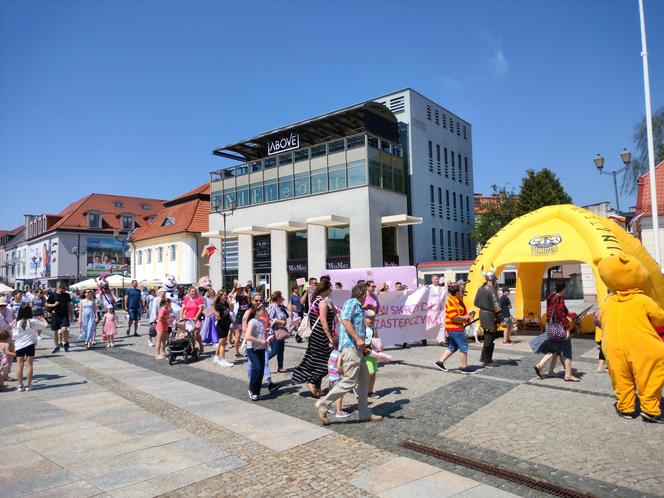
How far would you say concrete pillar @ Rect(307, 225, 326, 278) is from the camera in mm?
33031

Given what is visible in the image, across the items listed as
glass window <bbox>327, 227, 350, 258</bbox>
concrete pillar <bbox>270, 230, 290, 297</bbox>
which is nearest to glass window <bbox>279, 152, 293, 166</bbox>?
concrete pillar <bbox>270, 230, 290, 297</bbox>

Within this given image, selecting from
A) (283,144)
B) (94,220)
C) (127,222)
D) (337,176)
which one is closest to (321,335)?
(337,176)

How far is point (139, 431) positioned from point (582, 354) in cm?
1016

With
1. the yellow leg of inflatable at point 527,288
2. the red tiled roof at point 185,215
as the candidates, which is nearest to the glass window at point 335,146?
the red tiled roof at point 185,215

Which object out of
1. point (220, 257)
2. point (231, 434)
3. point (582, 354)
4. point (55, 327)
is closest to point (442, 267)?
point (220, 257)

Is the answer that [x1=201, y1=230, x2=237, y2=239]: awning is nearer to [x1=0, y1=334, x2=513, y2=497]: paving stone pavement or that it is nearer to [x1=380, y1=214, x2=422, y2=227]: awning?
[x1=380, y1=214, x2=422, y2=227]: awning

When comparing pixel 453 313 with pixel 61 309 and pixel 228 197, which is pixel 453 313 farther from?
pixel 228 197

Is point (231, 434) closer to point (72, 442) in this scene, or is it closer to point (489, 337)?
point (72, 442)

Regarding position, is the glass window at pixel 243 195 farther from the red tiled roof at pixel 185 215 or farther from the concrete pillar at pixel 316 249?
the concrete pillar at pixel 316 249

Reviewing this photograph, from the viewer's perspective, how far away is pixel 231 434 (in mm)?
6000

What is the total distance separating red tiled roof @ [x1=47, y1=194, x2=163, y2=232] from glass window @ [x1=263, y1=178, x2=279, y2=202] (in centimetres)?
3206

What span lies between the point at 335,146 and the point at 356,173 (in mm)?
2885

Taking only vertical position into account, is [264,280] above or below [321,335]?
above

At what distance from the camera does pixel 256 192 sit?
3816 cm
